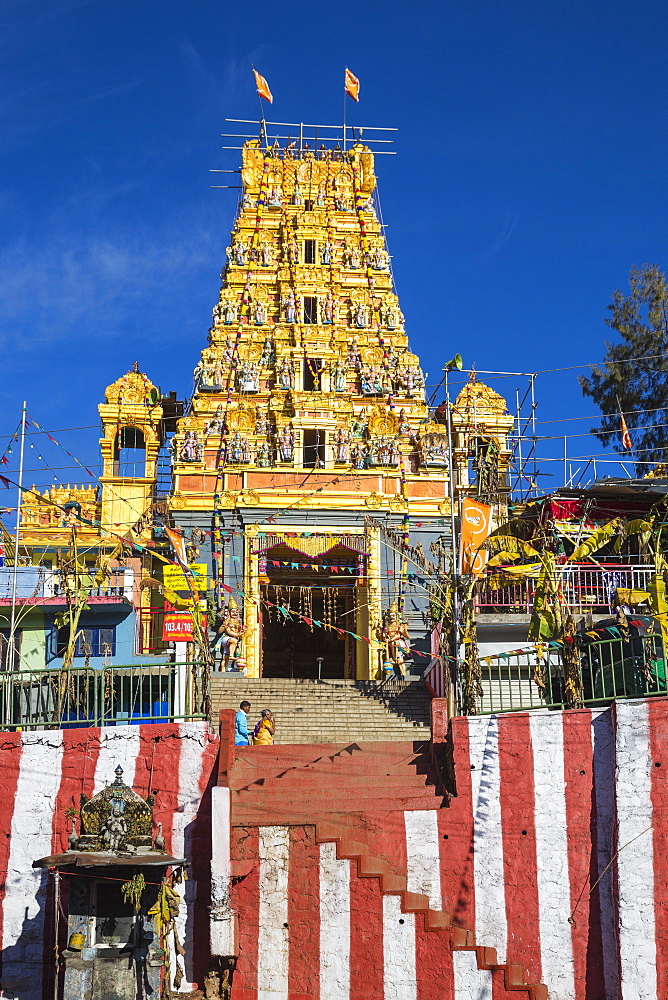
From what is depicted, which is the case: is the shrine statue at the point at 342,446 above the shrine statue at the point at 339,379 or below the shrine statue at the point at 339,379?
below

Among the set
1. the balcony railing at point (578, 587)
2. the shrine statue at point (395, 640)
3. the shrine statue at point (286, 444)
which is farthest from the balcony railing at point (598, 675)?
the shrine statue at point (286, 444)

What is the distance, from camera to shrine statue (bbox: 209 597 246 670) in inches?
941

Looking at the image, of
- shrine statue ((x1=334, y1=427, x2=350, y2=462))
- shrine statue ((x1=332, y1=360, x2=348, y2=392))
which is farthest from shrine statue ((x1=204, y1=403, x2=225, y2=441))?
shrine statue ((x1=332, y1=360, x2=348, y2=392))

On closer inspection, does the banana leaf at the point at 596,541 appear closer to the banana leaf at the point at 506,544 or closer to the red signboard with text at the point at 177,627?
the banana leaf at the point at 506,544

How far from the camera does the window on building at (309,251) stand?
104 ft

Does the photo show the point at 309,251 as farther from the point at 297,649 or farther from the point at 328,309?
the point at 297,649

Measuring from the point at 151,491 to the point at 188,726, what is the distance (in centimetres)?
1586

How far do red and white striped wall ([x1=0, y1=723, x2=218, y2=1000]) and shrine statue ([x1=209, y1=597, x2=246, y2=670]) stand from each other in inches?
324

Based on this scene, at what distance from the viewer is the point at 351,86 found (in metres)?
35.8

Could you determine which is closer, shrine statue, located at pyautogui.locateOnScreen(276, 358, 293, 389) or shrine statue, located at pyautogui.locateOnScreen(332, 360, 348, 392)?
shrine statue, located at pyautogui.locateOnScreen(276, 358, 293, 389)

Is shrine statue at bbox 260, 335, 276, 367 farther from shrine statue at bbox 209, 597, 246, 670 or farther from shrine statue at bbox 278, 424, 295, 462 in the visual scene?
shrine statue at bbox 209, 597, 246, 670

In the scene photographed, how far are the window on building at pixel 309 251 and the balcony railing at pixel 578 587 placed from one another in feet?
39.8

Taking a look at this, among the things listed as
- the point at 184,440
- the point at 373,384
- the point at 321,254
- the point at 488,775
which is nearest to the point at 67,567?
the point at 184,440

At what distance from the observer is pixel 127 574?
27469 millimetres
